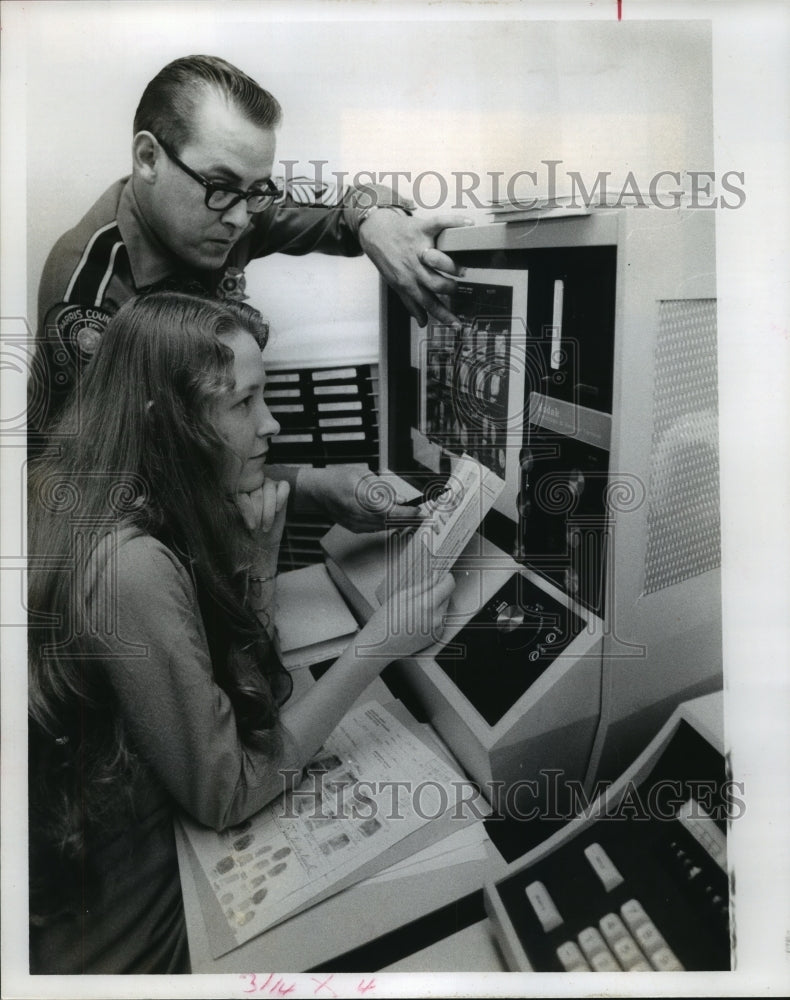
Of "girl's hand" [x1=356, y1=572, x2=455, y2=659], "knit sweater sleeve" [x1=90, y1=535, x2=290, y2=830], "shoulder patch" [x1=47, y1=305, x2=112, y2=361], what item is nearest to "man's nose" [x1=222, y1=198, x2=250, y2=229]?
"shoulder patch" [x1=47, y1=305, x2=112, y2=361]

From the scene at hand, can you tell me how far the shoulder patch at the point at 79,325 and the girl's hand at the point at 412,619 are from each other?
2.08 ft

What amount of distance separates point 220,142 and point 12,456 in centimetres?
61

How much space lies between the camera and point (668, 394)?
4.24ft

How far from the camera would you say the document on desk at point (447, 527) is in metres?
1.33

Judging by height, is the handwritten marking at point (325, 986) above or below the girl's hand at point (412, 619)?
below

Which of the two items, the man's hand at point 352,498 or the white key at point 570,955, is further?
the man's hand at point 352,498

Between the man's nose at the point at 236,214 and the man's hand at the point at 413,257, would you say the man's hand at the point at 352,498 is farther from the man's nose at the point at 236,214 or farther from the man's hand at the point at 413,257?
the man's nose at the point at 236,214

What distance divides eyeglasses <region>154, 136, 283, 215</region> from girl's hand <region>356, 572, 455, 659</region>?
659 mm

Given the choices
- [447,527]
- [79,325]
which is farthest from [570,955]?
[79,325]

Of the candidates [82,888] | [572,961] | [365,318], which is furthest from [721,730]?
[82,888]

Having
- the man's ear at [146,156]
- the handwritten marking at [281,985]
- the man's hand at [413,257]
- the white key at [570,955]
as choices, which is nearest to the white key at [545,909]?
the white key at [570,955]

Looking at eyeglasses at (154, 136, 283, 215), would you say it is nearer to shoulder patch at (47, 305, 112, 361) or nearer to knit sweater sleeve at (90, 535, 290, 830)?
shoulder patch at (47, 305, 112, 361)

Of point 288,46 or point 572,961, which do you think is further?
point 288,46

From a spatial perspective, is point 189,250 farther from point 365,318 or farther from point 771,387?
point 771,387
